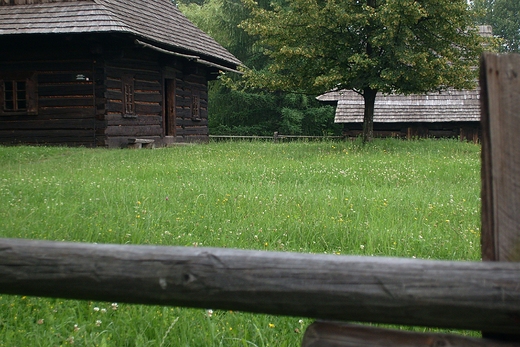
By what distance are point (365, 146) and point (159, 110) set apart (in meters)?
7.97

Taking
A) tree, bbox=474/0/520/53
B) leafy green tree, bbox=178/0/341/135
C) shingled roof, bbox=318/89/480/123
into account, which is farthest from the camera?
tree, bbox=474/0/520/53

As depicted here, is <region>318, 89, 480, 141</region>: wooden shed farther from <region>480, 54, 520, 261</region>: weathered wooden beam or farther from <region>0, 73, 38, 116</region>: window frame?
<region>480, 54, 520, 261</region>: weathered wooden beam

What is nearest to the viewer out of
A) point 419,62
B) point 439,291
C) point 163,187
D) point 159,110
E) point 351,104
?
point 439,291

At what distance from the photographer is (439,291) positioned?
1682 millimetres

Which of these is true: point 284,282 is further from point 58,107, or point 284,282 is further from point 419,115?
point 419,115

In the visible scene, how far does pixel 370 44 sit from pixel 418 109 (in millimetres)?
9666

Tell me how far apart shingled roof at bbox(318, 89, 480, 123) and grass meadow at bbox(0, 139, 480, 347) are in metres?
14.7

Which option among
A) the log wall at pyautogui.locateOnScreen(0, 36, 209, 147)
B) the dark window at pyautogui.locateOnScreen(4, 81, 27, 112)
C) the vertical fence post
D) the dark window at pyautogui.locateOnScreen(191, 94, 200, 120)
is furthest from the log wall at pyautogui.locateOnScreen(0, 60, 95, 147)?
the vertical fence post

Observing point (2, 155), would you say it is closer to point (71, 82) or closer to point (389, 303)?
point (71, 82)

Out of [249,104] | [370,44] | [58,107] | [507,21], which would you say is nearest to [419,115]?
[370,44]

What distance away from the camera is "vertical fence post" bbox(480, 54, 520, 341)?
1.73 m

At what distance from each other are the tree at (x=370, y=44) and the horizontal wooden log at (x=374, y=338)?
1398cm

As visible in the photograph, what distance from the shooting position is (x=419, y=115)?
83.3 ft

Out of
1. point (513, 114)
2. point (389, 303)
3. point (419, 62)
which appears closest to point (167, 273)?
point (389, 303)
